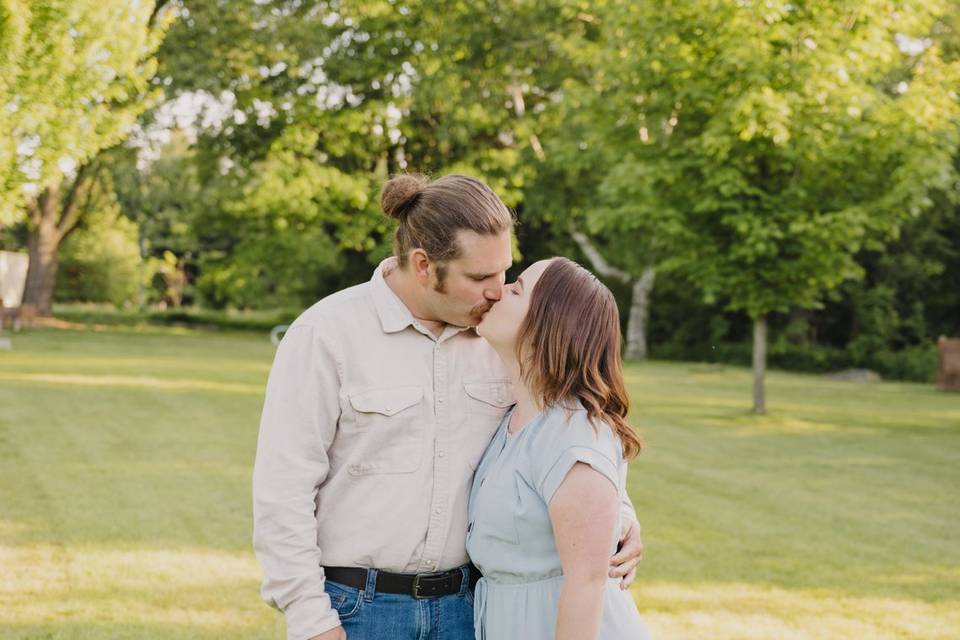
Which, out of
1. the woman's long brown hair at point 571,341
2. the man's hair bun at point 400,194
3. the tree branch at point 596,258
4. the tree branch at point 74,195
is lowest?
the woman's long brown hair at point 571,341

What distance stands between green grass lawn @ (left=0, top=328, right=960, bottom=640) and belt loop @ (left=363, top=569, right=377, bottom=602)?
3613 millimetres

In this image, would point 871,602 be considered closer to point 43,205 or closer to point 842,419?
point 842,419

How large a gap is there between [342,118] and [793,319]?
1735cm

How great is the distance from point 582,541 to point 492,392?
1.72 ft

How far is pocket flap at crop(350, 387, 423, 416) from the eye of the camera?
8.97ft

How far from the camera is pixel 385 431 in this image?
277 centimetres

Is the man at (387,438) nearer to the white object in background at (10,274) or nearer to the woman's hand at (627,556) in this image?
the woman's hand at (627,556)

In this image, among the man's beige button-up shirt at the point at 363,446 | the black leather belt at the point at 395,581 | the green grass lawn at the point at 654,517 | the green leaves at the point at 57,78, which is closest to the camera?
the man's beige button-up shirt at the point at 363,446

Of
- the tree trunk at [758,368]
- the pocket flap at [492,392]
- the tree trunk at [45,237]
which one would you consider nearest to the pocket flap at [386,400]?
the pocket flap at [492,392]

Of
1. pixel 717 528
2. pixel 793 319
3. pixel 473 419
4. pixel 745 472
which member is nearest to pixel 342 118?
pixel 793 319

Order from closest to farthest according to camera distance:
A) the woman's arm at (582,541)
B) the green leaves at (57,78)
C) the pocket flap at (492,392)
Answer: the woman's arm at (582,541) → the pocket flap at (492,392) → the green leaves at (57,78)

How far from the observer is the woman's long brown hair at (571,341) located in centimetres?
270

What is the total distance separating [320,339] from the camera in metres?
2.71

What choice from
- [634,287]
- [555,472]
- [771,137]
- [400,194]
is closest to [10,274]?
[634,287]
